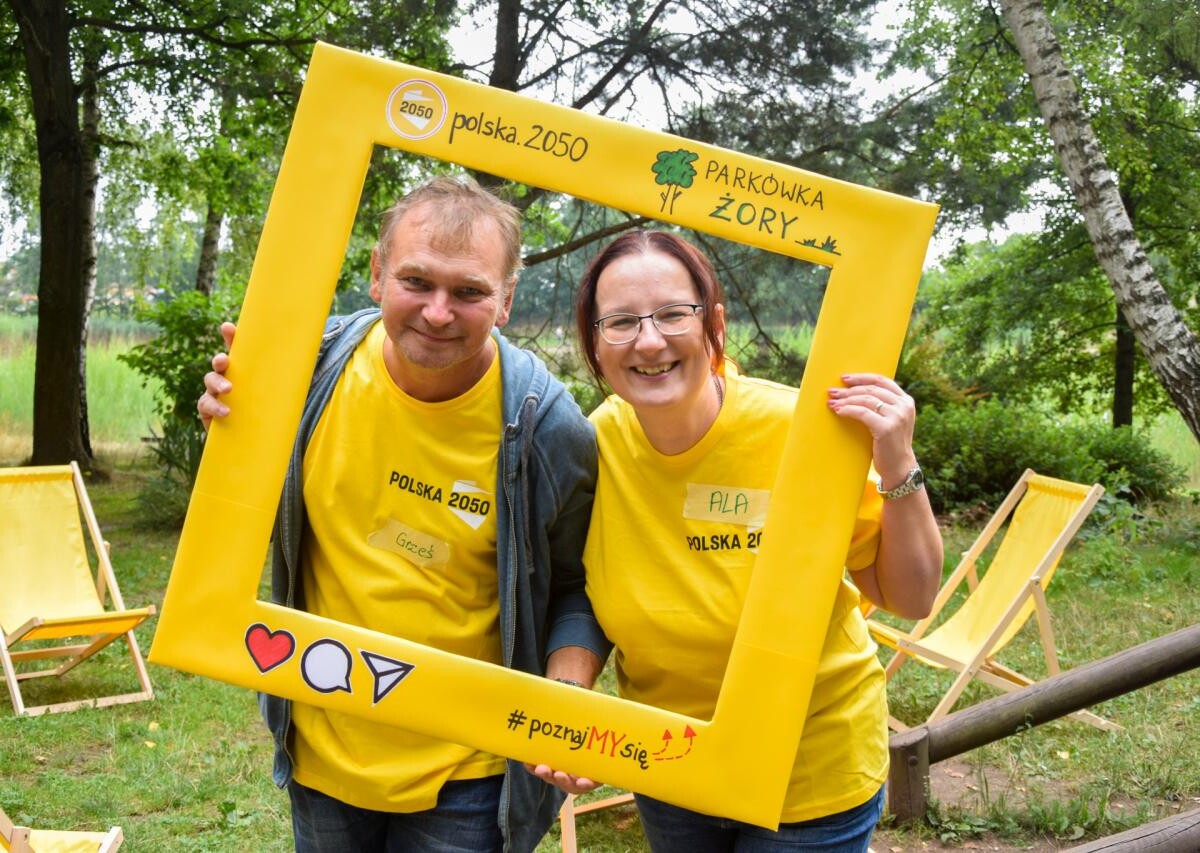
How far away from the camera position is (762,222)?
6.36 feet

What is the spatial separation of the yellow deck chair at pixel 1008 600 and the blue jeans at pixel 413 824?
3796 mm

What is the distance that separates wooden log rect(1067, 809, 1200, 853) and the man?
1676mm

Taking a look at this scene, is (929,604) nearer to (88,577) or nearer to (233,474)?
(233,474)

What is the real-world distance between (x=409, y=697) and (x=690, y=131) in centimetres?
582

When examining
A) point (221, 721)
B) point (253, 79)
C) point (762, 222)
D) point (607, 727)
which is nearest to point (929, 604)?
point (607, 727)

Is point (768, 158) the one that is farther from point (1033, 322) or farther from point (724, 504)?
point (1033, 322)

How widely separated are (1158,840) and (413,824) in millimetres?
2034

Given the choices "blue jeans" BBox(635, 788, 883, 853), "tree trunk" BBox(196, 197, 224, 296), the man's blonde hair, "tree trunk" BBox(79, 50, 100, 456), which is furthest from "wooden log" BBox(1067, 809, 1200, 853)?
"tree trunk" BBox(196, 197, 224, 296)

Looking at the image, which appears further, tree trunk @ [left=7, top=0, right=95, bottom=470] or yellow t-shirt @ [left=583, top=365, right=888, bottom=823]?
tree trunk @ [left=7, top=0, right=95, bottom=470]

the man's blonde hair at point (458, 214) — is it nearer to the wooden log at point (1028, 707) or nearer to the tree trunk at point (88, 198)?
the wooden log at point (1028, 707)

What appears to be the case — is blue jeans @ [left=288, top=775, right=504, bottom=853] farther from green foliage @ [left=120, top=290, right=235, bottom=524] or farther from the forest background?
green foliage @ [left=120, top=290, right=235, bottom=524]

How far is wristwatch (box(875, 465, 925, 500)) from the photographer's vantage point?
1.92 metres

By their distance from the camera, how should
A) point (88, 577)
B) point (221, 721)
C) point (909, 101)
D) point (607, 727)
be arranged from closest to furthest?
point (607, 727) < point (221, 721) < point (88, 577) < point (909, 101)

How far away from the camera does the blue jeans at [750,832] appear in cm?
209
